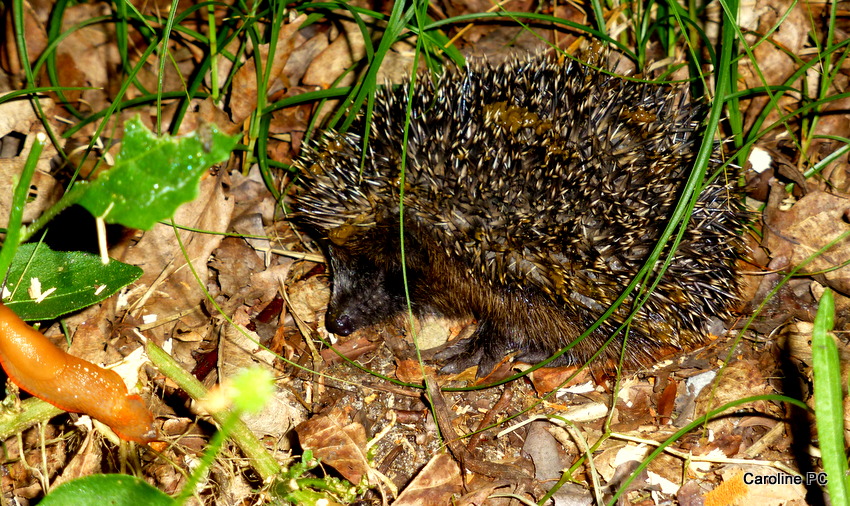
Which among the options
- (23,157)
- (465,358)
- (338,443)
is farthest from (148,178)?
(23,157)

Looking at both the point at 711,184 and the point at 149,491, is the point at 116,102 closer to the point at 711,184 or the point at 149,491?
the point at 149,491

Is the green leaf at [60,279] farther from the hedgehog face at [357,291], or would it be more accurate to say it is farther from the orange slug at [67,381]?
the hedgehog face at [357,291]

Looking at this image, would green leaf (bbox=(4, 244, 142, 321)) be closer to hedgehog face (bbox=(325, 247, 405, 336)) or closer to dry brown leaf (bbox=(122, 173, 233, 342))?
dry brown leaf (bbox=(122, 173, 233, 342))

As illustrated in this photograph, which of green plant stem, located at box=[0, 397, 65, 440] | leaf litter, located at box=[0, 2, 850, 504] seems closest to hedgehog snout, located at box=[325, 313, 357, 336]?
leaf litter, located at box=[0, 2, 850, 504]

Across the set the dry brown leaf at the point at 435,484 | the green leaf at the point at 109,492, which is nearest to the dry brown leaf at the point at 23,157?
the green leaf at the point at 109,492

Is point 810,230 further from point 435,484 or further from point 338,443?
point 338,443

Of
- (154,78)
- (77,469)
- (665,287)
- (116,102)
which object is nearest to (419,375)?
(665,287)
